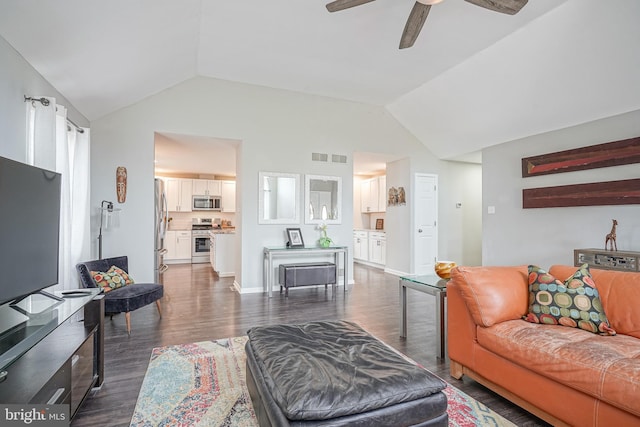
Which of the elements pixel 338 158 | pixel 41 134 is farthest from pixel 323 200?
pixel 41 134

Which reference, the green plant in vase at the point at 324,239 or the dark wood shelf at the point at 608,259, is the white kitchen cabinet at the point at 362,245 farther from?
the dark wood shelf at the point at 608,259

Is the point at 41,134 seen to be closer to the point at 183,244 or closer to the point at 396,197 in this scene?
the point at 396,197

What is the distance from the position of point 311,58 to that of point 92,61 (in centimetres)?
255

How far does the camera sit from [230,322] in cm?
365

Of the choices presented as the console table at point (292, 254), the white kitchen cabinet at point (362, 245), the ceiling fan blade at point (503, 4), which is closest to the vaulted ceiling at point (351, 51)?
the ceiling fan blade at point (503, 4)

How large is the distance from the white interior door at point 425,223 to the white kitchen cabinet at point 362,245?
1.83 meters

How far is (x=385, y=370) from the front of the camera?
157 centimetres

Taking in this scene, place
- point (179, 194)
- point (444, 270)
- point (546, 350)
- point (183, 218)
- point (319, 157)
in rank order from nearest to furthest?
1. point (546, 350)
2. point (444, 270)
3. point (319, 157)
4. point (179, 194)
5. point (183, 218)

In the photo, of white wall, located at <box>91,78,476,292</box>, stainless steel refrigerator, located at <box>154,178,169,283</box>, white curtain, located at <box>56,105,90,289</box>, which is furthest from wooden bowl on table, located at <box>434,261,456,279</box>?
stainless steel refrigerator, located at <box>154,178,169,283</box>

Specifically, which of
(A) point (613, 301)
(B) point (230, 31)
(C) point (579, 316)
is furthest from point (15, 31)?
(A) point (613, 301)

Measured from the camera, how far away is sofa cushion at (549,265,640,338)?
1945mm

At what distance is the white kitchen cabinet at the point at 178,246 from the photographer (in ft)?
28.0

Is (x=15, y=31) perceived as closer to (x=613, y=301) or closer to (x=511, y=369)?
(x=511, y=369)

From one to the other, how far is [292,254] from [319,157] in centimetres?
181
